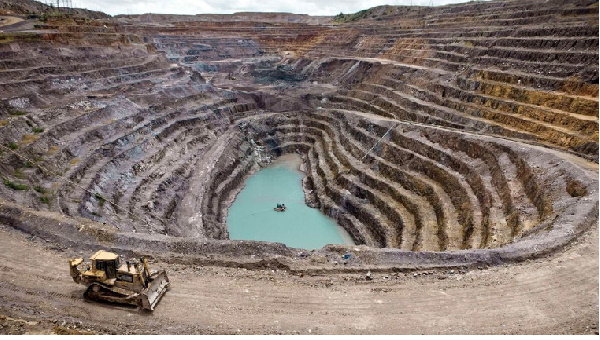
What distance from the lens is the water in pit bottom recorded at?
2594 cm

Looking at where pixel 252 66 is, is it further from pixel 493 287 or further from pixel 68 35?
pixel 493 287

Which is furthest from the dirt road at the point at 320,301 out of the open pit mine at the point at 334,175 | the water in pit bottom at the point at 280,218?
the water in pit bottom at the point at 280,218

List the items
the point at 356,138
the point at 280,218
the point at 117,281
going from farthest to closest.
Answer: the point at 356,138, the point at 280,218, the point at 117,281

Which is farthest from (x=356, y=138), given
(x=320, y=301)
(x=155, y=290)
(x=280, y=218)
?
(x=155, y=290)

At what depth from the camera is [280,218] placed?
29.0 metres

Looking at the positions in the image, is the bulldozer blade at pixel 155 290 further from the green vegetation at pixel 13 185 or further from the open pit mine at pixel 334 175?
the green vegetation at pixel 13 185

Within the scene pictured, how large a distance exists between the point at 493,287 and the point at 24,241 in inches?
665

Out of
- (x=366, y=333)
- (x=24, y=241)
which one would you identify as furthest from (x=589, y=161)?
(x=24, y=241)

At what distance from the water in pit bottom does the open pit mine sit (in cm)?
127

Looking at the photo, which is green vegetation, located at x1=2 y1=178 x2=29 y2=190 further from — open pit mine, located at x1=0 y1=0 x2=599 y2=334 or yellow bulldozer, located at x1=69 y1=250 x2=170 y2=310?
yellow bulldozer, located at x1=69 y1=250 x2=170 y2=310

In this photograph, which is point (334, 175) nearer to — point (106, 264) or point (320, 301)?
point (320, 301)

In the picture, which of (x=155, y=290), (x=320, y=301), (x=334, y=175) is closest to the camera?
(x=155, y=290)

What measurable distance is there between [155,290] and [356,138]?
27904 millimetres

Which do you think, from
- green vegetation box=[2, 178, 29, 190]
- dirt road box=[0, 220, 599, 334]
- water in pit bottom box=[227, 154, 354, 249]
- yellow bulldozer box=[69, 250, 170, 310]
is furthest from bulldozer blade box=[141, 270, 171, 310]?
water in pit bottom box=[227, 154, 354, 249]
